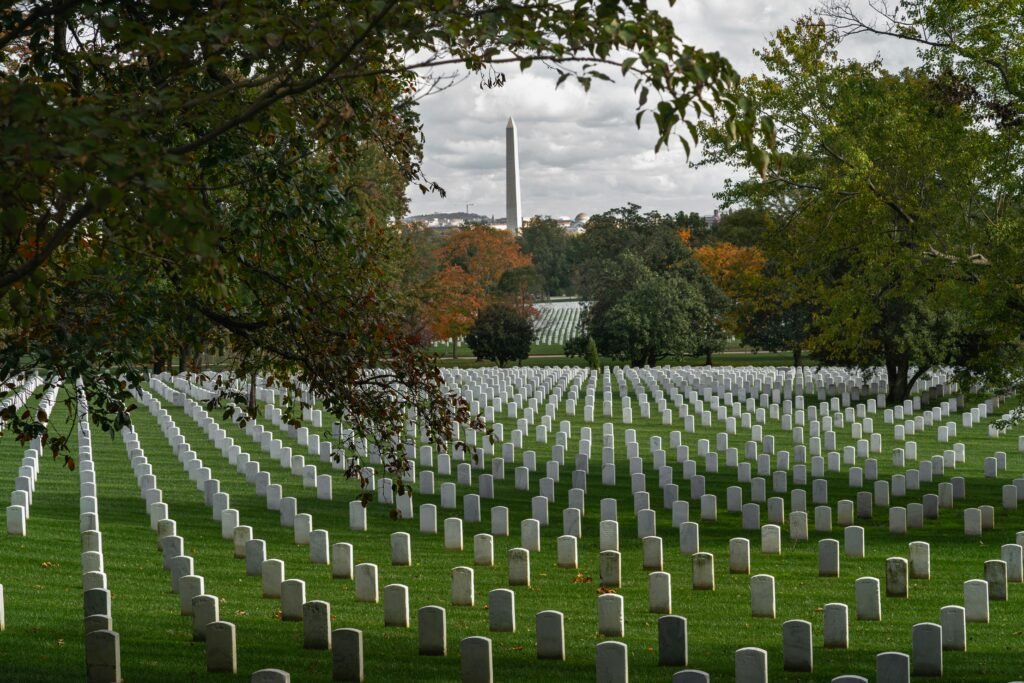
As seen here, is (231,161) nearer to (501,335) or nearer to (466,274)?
(501,335)

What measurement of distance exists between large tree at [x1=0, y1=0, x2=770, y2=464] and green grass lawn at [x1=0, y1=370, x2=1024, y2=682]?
2047mm

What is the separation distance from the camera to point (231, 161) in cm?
884

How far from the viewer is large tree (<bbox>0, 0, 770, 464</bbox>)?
6035 mm

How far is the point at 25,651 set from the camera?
9938mm

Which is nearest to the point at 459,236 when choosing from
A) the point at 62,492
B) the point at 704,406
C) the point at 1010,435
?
the point at 704,406

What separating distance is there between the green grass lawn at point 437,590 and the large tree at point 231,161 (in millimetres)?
2047

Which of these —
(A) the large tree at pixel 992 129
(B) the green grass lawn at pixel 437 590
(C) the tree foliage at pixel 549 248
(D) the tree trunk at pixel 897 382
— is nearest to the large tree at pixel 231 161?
(B) the green grass lawn at pixel 437 590

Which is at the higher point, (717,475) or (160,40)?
(160,40)

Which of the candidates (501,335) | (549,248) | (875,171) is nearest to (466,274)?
(501,335)

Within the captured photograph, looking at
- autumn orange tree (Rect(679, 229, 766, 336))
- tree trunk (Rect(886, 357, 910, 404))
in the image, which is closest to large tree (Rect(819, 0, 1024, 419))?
tree trunk (Rect(886, 357, 910, 404))

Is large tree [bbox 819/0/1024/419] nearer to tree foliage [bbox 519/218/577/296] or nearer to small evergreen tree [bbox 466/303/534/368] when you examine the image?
small evergreen tree [bbox 466/303/534/368]

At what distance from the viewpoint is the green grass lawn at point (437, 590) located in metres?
9.75

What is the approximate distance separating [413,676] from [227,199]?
4.30m

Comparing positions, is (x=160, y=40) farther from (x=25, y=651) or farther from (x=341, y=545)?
(x=341, y=545)
